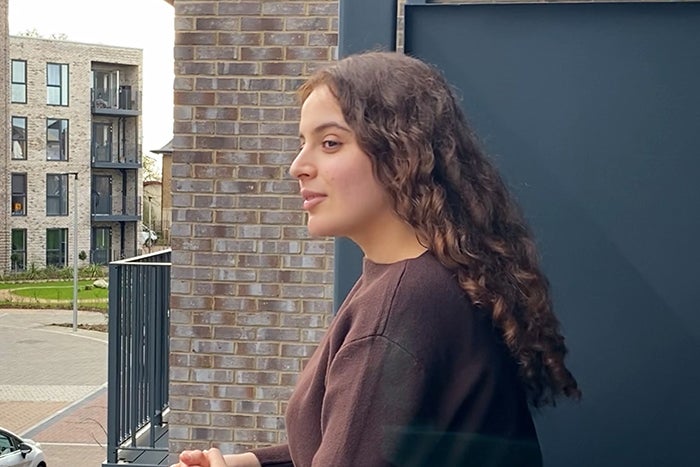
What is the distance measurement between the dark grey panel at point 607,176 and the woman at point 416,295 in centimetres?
100

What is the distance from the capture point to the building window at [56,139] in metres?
43.8

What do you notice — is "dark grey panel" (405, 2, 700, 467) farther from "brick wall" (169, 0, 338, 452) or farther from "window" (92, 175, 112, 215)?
"window" (92, 175, 112, 215)

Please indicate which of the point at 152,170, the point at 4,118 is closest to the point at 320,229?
the point at 4,118

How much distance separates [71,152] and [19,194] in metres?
2.98

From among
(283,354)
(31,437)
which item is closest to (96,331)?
(31,437)

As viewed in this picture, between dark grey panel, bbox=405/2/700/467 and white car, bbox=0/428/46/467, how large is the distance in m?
13.5

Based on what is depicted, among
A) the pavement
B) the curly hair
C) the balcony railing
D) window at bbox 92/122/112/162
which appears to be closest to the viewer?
the curly hair

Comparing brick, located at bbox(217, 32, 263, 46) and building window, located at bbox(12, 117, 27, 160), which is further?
building window, located at bbox(12, 117, 27, 160)

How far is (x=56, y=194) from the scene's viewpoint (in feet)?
145

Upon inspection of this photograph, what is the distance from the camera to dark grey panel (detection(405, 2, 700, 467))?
2.34m

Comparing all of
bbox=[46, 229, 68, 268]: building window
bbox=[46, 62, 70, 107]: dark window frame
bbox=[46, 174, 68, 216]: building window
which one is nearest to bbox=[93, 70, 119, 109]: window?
bbox=[46, 62, 70, 107]: dark window frame

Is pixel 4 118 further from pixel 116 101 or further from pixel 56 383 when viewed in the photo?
pixel 56 383

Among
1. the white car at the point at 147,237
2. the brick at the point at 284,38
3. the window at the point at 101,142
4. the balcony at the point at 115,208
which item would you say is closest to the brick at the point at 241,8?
the brick at the point at 284,38

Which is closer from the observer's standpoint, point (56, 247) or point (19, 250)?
point (19, 250)
